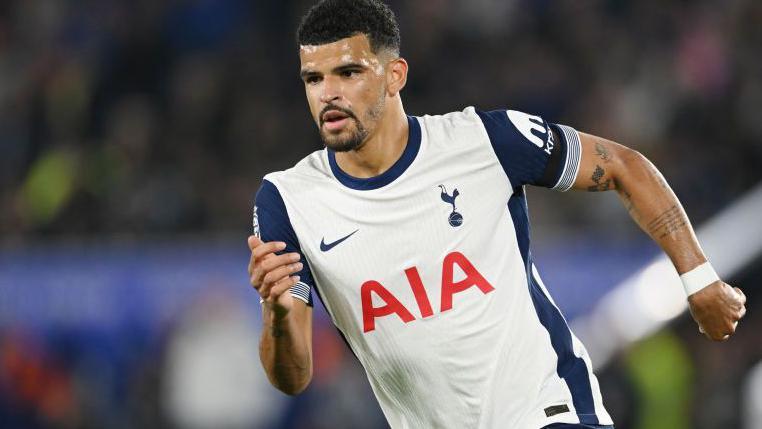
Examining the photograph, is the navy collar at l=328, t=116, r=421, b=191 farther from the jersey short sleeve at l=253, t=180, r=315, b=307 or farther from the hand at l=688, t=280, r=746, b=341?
the hand at l=688, t=280, r=746, b=341

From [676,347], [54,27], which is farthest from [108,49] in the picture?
[676,347]

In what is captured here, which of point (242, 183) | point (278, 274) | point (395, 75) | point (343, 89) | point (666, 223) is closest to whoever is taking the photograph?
point (278, 274)

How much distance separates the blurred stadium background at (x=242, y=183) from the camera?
10.8 metres

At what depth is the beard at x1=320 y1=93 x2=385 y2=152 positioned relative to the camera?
4949mm

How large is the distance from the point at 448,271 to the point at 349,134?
1.98ft

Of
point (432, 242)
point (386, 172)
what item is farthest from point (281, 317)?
point (386, 172)

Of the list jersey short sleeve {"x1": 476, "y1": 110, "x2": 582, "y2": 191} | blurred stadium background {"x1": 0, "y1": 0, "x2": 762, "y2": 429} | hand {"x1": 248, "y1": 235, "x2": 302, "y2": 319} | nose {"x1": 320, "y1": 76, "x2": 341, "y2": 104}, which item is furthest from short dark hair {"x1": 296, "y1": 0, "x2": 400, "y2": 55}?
blurred stadium background {"x1": 0, "y1": 0, "x2": 762, "y2": 429}

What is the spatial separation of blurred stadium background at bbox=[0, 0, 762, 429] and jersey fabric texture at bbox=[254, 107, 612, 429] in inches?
194

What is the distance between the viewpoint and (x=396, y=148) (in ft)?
17.0

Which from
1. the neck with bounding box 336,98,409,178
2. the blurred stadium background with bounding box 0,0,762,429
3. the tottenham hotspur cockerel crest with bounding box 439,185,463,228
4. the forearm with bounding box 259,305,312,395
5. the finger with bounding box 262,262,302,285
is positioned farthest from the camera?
the blurred stadium background with bounding box 0,0,762,429

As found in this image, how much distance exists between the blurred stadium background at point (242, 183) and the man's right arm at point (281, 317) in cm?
525

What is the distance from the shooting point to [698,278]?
196 inches

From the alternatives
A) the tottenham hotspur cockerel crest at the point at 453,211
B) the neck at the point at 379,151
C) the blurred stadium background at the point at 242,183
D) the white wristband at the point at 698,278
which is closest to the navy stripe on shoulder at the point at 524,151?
the tottenham hotspur cockerel crest at the point at 453,211

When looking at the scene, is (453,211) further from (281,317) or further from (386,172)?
(281,317)
